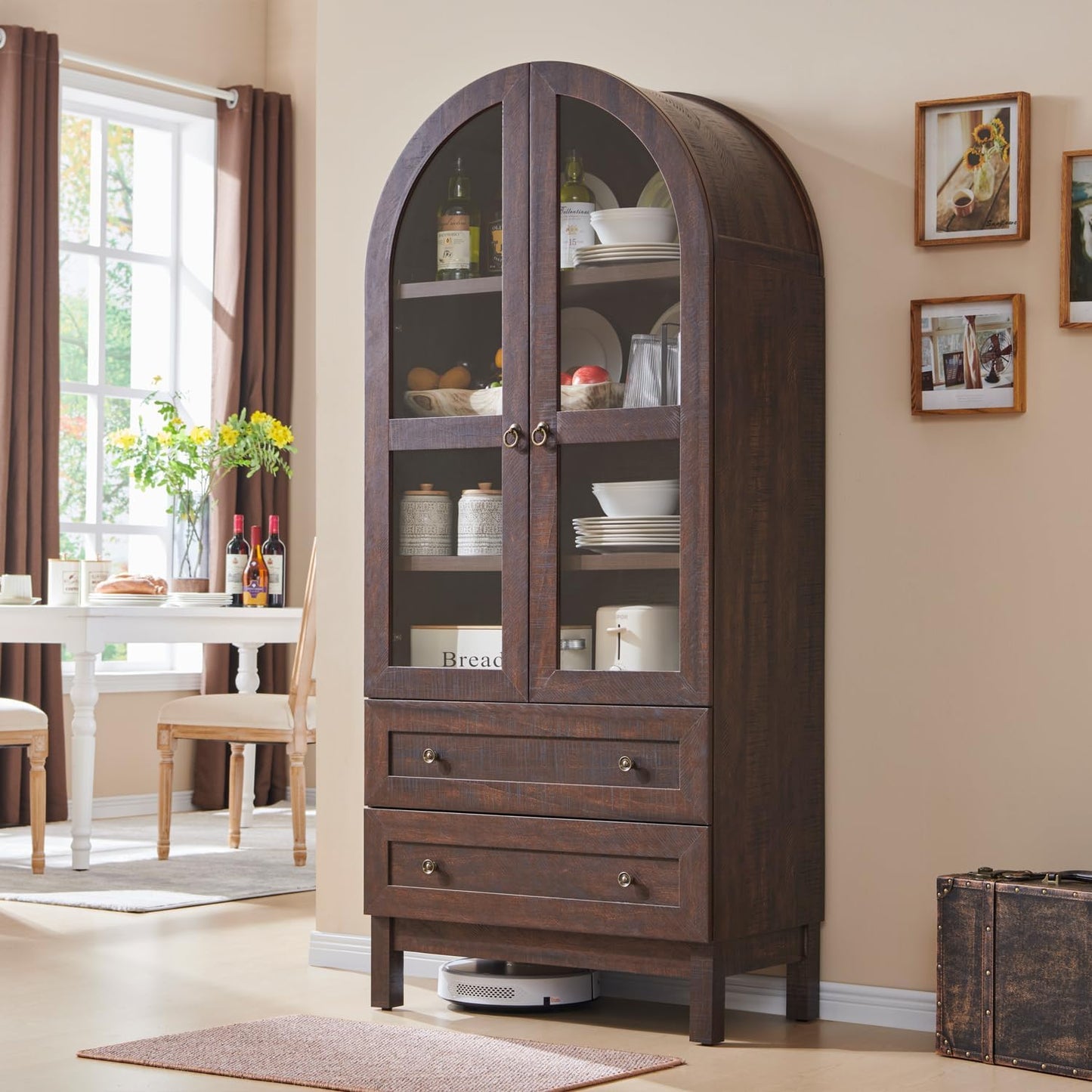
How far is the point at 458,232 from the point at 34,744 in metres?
2.43

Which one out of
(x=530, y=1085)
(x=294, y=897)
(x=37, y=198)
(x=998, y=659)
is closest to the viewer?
(x=530, y=1085)

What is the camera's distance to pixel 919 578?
10.4ft

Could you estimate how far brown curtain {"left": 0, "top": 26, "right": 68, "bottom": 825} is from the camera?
5.86m

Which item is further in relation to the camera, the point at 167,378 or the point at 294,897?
the point at 167,378

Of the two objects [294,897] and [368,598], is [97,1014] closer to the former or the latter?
[368,598]

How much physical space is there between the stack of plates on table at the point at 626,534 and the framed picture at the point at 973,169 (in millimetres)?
714

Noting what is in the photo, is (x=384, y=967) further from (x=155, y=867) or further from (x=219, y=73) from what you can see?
(x=219, y=73)

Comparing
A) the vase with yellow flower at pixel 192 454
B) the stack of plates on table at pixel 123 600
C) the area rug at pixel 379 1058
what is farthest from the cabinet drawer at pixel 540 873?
the vase with yellow flower at pixel 192 454

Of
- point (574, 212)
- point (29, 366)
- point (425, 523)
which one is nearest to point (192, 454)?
point (29, 366)

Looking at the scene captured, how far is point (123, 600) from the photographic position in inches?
205

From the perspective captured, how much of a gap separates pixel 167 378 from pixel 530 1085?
453cm

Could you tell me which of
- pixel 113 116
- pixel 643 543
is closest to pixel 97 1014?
pixel 643 543

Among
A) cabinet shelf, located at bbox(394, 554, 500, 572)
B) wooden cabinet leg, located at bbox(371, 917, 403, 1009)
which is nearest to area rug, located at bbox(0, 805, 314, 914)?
wooden cabinet leg, located at bbox(371, 917, 403, 1009)

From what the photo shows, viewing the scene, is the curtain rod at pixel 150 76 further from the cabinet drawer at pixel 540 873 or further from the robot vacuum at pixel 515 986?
the robot vacuum at pixel 515 986
